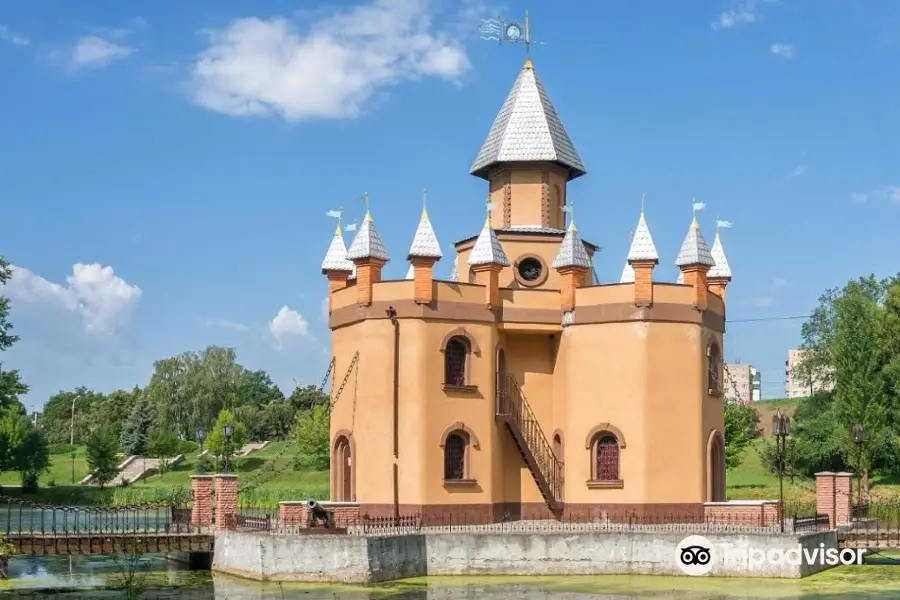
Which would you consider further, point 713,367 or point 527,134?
point 527,134

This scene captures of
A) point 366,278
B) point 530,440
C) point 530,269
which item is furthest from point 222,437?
point 366,278

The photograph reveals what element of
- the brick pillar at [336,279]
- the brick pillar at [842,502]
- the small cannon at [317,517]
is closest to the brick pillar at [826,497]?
the brick pillar at [842,502]

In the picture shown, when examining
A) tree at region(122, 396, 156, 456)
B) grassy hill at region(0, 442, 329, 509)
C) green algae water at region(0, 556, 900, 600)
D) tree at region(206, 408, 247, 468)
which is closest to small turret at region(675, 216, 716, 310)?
green algae water at region(0, 556, 900, 600)

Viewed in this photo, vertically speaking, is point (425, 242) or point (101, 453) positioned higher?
point (425, 242)

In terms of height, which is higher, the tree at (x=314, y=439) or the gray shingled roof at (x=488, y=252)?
the gray shingled roof at (x=488, y=252)

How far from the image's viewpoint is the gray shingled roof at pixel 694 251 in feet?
105

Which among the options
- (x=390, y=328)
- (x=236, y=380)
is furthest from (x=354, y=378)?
(x=236, y=380)

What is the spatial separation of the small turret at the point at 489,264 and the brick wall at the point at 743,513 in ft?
26.6

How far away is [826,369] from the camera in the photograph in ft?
222

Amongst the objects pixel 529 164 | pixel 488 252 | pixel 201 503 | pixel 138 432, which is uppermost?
pixel 529 164

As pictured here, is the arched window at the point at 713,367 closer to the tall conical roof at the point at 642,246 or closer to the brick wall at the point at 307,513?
the tall conical roof at the point at 642,246

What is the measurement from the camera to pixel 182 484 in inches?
2714

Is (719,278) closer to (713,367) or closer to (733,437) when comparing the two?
(713,367)

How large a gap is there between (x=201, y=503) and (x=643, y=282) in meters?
13.4
